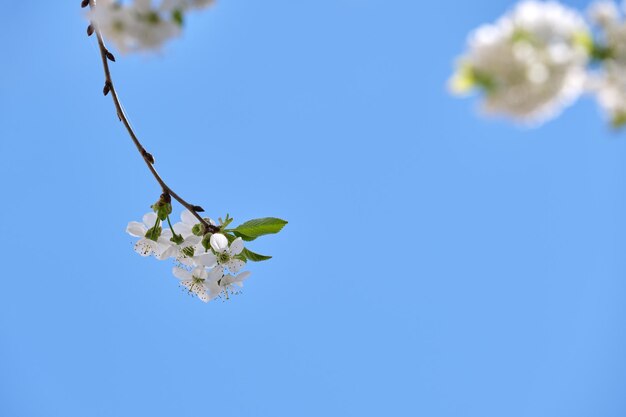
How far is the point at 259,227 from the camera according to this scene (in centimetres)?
188

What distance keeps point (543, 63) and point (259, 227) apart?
1148mm

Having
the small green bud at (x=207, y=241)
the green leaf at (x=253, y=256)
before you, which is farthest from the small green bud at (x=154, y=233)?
the green leaf at (x=253, y=256)

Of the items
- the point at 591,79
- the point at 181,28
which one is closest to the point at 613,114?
the point at 591,79

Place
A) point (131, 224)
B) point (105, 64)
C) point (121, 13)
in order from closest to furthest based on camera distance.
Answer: point (121, 13), point (105, 64), point (131, 224)

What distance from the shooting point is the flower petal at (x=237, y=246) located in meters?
1.81

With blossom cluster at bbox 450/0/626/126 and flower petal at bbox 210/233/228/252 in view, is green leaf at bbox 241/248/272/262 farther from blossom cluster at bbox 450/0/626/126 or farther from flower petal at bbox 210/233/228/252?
blossom cluster at bbox 450/0/626/126

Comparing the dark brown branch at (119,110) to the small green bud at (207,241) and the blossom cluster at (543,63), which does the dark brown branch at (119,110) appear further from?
the blossom cluster at (543,63)

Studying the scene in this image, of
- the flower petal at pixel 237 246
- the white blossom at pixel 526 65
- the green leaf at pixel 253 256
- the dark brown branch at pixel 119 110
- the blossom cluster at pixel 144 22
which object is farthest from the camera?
the green leaf at pixel 253 256

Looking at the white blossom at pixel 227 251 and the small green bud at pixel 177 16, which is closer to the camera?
the small green bud at pixel 177 16

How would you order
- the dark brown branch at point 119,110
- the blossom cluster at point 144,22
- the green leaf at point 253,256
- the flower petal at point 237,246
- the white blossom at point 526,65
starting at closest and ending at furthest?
the white blossom at point 526,65
the blossom cluster at point 144,22
the dark brown branch at point 119,110
the flower petal at point 237,246
the green leaf at point 253,256

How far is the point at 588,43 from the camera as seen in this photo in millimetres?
920

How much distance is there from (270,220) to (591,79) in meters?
1.12

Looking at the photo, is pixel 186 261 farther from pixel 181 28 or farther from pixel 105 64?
pixel 181 28

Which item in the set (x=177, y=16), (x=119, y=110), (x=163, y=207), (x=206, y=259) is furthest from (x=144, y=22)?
(x=206, y=259)
